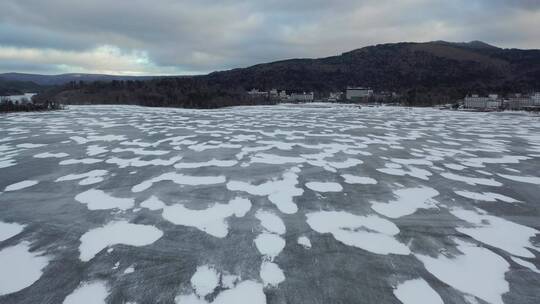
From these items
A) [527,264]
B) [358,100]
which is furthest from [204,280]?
[358,100]

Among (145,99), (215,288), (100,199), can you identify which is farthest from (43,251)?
(145,99)

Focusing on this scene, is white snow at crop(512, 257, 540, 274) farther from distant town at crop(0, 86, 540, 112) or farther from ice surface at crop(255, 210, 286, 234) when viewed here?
distant town at crop(0, 86, 540, 112)

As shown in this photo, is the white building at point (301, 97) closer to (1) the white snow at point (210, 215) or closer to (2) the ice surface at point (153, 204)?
(2) the ice surface at point (153, 204)

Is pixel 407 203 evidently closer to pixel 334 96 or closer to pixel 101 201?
pixel 101 201

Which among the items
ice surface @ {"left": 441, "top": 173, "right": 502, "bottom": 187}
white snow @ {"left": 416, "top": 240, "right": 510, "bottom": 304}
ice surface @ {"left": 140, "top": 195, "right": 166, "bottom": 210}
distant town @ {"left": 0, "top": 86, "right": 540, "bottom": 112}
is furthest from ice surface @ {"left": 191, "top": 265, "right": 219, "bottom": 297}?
distant town @ {"left": 0, "top": 86, "right": 540, "bottom": 112}

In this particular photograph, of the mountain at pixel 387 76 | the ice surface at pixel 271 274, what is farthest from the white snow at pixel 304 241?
the mountain at pixel 387 76

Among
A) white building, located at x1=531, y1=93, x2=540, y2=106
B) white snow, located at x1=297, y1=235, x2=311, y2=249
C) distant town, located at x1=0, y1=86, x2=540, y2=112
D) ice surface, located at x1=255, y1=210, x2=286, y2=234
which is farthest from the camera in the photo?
white building, located at x1=531, y1=93, x2=540, y2=106
